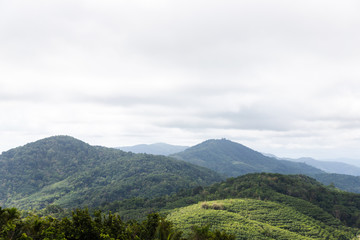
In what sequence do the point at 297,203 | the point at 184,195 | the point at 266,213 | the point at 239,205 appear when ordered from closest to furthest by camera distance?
the point at 266,213
the point at 239,205
the point at 297,203
the point at 184,195

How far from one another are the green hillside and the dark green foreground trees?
52.6 metres

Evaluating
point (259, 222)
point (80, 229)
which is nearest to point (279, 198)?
point (259, 222)

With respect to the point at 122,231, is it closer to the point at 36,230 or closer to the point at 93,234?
the point at 93,234

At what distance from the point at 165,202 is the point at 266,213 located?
8018cm

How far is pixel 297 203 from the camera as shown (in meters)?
134

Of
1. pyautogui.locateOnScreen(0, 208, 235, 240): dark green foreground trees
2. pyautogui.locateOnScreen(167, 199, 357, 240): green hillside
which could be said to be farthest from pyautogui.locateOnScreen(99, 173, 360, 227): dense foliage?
pyautogui.locateOnScreen(0, 208, 235, 240): dark green foreground trees

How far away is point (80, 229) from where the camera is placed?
3167 cm

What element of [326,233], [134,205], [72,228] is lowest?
[134,205]

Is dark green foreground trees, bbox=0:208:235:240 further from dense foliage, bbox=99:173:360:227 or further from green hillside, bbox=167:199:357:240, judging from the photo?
dense foliage, bbox=99:173:360:227

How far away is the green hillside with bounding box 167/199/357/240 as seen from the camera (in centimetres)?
9050

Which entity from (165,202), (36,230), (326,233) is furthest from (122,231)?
(165,202)

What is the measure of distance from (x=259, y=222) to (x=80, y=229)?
3698 inches

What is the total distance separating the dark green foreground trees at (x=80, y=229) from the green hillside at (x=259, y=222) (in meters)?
52.6

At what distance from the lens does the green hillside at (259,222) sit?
9050 cm
